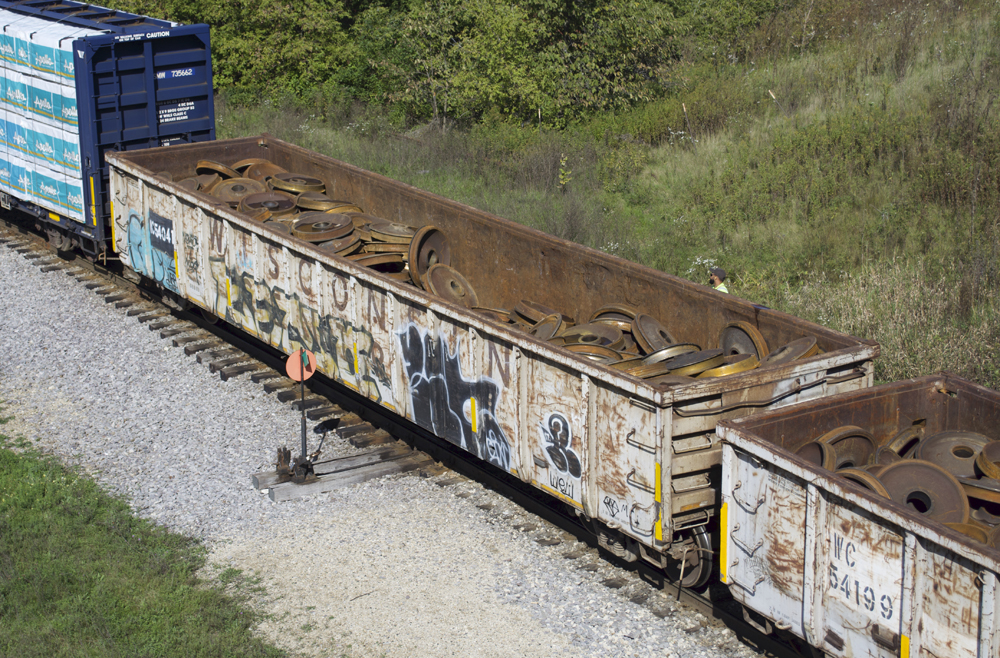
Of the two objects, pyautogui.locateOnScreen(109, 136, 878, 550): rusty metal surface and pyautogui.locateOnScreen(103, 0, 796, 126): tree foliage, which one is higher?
pyautogui.locateOnScreen(103, 0, 796, 126): tree foliage

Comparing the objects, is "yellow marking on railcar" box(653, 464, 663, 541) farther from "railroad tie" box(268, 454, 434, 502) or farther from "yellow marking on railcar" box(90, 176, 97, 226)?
"yellow marking on railcar" box(90, 176, 97, 226)

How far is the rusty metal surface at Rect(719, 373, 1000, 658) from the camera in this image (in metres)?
5.48

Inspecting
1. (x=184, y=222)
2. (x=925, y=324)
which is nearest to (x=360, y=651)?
(x=184, y=222)

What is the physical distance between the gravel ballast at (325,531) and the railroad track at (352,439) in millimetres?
105

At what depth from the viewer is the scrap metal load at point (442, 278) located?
8.25 meters

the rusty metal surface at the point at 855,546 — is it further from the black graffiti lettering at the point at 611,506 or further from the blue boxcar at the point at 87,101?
the blue boxcar at the point at 87,101

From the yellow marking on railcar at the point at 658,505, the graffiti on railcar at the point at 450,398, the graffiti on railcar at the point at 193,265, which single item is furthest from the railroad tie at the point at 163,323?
the yellow marking on railcar at the point at 658,505

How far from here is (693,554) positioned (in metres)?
7.67

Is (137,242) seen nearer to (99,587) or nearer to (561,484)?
(99,587)

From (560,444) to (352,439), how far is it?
3.24 metres

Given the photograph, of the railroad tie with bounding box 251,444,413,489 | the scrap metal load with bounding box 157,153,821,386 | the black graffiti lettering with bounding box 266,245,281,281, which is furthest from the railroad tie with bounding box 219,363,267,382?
the railroad tie with bounding box 251,444,413,489

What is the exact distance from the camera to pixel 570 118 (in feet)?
66.4

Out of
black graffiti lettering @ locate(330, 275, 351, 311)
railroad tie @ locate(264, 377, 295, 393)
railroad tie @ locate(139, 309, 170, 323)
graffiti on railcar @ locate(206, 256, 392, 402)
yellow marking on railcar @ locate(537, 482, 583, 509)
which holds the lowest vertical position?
railroad tie @ locate(264, 377, 295, 393)

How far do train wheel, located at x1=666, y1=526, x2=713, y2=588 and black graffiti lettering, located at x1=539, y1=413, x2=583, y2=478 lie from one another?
3.06 ft
